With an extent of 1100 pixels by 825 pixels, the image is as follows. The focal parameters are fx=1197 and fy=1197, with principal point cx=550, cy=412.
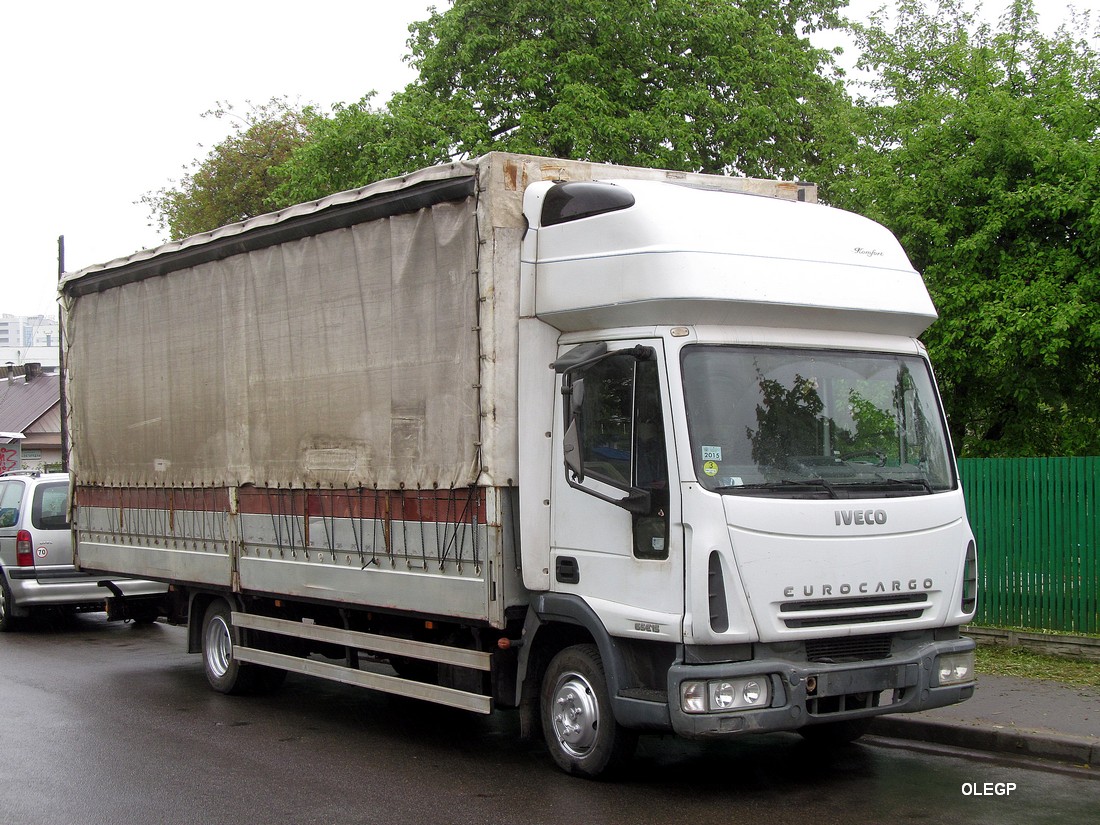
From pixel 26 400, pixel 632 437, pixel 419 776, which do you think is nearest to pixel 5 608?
pixel 419 776

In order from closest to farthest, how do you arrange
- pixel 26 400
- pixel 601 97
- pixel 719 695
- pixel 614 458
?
pixel 719 695, pixel 614 458, pixel 601 97, pixel 26 400

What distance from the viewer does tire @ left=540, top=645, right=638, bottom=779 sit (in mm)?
6695

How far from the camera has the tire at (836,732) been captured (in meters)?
7.82

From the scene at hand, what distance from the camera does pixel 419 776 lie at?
24.3ft

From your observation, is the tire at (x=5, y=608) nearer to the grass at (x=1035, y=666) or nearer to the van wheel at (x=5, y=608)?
the van wheel at (x=5, y=608)

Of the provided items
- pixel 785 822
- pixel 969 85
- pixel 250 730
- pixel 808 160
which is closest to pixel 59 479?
pixel 250 730

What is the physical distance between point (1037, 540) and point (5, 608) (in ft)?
38.2

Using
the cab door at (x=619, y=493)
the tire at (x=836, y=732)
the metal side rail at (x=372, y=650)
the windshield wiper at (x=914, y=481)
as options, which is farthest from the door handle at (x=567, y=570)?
the tire at (x=836, y=732)

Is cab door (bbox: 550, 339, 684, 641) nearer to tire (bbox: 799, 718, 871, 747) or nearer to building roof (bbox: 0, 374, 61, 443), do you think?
tire (bbox: 799, 718, 871, 747)

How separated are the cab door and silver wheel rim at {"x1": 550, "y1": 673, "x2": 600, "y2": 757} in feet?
1.70

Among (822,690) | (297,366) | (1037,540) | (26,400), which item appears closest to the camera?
(822,690)

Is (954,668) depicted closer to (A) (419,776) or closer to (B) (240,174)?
(A) (419,776)

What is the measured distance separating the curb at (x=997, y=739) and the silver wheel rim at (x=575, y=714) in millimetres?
2498

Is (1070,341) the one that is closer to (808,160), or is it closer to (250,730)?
(250,730)
